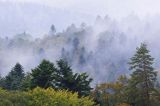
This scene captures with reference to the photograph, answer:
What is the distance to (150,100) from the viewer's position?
73750mm

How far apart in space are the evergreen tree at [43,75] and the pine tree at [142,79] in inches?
525

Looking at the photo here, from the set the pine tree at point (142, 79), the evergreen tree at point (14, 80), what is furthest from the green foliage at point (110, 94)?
the evergreen tree at point (14, 80)

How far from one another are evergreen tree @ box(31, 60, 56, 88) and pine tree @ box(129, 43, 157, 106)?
1334 cm

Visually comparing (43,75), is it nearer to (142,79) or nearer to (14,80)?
(142,79)

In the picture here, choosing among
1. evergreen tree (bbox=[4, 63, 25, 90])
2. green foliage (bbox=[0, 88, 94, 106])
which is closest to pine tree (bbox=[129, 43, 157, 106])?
green foliage (bbox=[0, 88, 94, 106])

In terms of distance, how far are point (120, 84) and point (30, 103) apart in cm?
4700

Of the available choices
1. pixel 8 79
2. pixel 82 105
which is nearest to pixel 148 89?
pixel 82 105

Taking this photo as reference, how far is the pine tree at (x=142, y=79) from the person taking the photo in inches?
2872

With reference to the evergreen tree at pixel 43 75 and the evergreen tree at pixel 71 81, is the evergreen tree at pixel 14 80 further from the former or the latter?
the evergreen tree at pixel 71 81

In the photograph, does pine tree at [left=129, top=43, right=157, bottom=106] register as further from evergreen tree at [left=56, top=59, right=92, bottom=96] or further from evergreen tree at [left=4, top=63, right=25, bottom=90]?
evergreen tree at [left=4, top=63, right=25, bottom=90]

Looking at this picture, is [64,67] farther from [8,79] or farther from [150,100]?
[8,79]

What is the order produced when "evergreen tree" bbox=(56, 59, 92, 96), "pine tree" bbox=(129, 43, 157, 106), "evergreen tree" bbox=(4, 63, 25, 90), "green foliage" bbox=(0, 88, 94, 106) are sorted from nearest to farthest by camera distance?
"green foliage" bbox=(0, 88, 94, 106)
"pine tree" bbox=(129, 43, 157, 106)
"evergreen tree" bbox=(56, 59, 92, 96)
"evergreen tree" bbox=(4, 63, 25, 90)

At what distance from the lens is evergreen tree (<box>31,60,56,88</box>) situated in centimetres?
7331

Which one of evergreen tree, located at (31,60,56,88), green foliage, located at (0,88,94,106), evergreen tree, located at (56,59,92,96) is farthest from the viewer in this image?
evergreen tree, located at (56,59,92,96)
